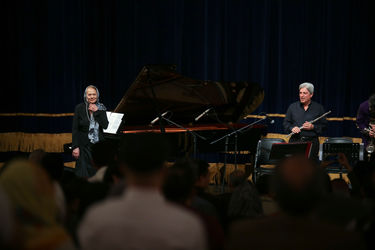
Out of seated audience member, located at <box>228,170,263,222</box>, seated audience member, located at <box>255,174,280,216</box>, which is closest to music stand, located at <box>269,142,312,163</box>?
seated audience member, located at <box>255,174,280,216</box>

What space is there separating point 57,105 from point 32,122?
1.72ft

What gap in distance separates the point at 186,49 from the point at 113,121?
9.97 feet

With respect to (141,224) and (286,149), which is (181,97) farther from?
(141,224)

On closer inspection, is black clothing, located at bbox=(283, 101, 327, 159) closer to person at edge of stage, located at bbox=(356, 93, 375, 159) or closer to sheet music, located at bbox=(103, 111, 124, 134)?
person at edge of stage, located at bbox=(356, 93, 375, 159)

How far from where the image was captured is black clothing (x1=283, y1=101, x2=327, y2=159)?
662cm

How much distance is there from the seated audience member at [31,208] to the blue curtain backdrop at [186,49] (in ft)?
21.5

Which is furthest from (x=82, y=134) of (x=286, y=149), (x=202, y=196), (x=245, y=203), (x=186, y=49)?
(x=245, y=203)

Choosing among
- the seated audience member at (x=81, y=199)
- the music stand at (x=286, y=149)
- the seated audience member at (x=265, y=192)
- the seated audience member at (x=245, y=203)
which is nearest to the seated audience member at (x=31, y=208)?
the seated audience member at (x=81, y=199)

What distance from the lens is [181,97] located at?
257 inches

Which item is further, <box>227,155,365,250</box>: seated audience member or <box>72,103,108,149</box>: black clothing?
<box>72,103,108,149</box>: black clothing

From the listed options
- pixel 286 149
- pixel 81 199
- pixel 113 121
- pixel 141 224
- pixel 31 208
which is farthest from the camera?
pixel 113 121

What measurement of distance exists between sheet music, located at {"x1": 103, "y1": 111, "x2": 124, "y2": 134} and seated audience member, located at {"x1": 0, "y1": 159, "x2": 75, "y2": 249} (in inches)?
168

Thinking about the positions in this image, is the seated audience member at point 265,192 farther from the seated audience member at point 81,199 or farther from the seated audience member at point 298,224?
the seated audience member at point 298,224

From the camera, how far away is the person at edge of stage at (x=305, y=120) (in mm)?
6547
